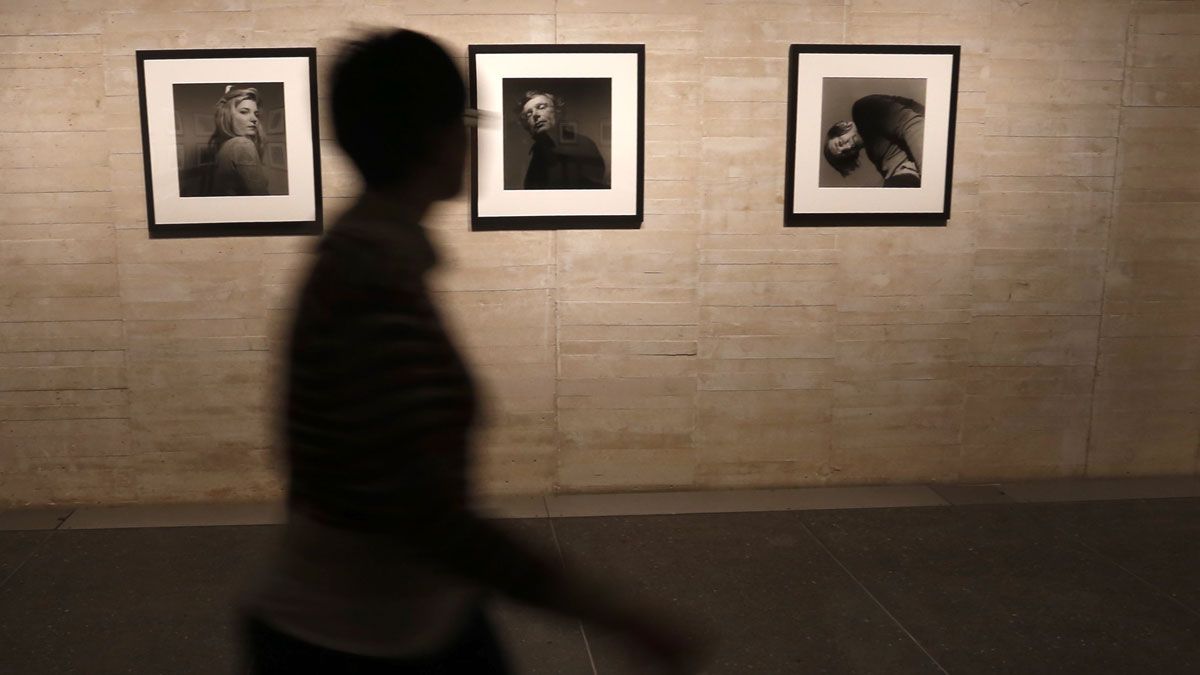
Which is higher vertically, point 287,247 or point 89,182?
point 89,182

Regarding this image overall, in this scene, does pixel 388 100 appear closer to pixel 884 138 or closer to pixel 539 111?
pixel 539 111

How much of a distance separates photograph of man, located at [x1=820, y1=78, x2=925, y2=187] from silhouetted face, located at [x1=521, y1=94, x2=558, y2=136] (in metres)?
1.26

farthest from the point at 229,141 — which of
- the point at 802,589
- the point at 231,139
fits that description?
the point at 802,589

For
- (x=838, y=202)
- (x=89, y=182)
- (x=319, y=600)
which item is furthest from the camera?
(x=838, y=202)

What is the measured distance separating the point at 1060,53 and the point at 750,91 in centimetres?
150

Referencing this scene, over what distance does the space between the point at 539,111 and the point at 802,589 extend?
7.57 feet

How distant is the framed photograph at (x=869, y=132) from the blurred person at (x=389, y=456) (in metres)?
3.26

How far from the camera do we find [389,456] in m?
1.19

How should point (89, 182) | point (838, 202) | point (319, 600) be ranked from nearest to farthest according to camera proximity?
point (319, 600) < point (89, 182) < point (838, 202)

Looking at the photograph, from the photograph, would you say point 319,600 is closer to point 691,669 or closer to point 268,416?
point 691,669

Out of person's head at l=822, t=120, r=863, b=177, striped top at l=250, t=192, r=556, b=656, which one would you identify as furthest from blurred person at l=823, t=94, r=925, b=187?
striped top at l=250, t=192, r=556, b=656

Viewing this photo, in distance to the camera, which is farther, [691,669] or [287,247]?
[287,247]

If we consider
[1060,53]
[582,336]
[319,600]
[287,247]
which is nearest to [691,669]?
[319,600]

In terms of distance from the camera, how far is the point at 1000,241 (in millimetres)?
4566
